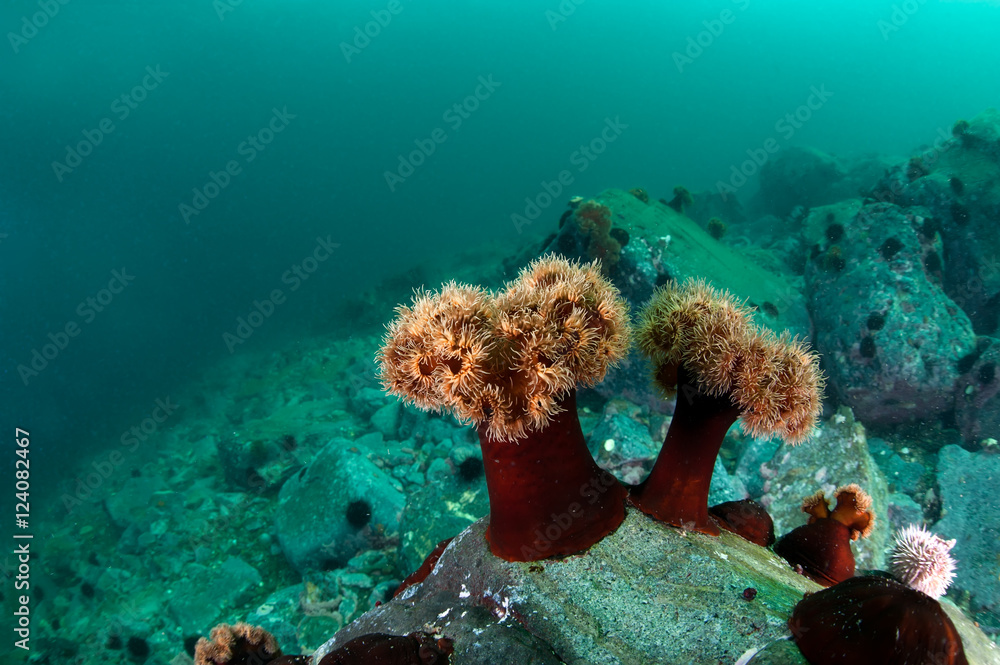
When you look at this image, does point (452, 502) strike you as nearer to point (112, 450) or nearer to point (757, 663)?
point (757, 663)

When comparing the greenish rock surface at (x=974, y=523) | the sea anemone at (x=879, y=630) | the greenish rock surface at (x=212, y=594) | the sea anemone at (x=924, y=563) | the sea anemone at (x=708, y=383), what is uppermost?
the greenish rock surface at (x=212, y=594)

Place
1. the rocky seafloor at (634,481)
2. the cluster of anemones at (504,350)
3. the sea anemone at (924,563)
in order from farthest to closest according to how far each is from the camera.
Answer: the sea anemone at (924,563)
the rocky seafloor at (634,481)
the cluster of anemones at (504,350)

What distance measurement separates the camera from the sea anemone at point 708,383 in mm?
2242

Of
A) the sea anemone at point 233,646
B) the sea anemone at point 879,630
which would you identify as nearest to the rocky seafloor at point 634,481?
the sea anemone at point 879,630

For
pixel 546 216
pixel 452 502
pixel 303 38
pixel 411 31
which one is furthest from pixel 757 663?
pixel 411 31

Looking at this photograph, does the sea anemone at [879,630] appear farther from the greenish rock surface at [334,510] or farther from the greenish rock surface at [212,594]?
the greenish rock surface at [212,594]

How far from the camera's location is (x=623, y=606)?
2271 millimetres

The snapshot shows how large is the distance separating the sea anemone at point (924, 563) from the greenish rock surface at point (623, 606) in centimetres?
20

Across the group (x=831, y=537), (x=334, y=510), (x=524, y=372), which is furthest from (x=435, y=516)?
(x=524, y=372)

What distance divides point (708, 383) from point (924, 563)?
1.80 meters

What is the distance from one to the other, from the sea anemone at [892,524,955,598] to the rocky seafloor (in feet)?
0.74

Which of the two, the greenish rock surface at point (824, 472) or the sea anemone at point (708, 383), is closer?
the sea anemone at point (708, 383)

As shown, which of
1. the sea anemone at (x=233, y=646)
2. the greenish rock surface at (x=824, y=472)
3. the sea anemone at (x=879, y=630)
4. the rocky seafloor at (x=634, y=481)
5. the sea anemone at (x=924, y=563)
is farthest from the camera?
the greenish rock surface at (x=824, y=472)

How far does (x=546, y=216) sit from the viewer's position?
65.8 meters
